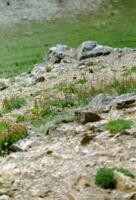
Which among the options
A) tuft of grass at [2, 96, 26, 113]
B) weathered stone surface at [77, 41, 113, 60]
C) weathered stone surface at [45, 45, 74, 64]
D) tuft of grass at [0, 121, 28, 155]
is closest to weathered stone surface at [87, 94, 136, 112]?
tuft of grass at [0, 121, 28, 155]

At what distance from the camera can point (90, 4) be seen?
76.6 metres

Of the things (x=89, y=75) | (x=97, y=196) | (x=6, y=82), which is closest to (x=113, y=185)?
(x=97, y=196)

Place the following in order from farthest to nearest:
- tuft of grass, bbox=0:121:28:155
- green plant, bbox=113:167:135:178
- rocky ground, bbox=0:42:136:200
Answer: tuft of grass, bbox=0:121:28:155, green plant, bbox=113:167:135:178, rocky ground, bbox=0:42:136:200

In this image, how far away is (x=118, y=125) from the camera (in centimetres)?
1761

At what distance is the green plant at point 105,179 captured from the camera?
14.4 m

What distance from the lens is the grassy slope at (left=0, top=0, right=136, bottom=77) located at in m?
54.9

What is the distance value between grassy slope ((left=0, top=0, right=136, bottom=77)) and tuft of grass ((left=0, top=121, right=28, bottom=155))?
29627 millimetres

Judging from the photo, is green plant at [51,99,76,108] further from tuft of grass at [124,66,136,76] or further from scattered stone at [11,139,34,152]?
tuft of grass at [124,66,136,76]

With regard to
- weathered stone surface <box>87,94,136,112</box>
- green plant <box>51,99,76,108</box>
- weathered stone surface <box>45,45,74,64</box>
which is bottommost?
weathered stone surface <box>45,45,74,64</box>

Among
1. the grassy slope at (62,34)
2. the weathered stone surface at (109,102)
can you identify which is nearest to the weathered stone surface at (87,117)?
the weathered stone surface at (109,102)

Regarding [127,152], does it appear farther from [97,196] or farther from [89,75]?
[89,75]

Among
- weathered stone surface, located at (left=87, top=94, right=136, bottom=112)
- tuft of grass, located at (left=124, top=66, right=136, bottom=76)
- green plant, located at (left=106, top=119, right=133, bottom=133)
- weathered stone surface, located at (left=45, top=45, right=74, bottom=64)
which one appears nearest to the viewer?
green plant, located at (left=106, top=119, right=133, bottom=133)

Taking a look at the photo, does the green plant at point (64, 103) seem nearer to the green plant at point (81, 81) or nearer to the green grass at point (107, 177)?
the green plant at point (81, 81)

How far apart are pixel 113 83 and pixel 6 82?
1228 cm
